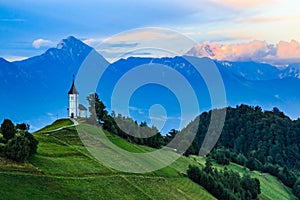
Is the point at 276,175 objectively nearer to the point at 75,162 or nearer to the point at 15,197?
the point at 75,162

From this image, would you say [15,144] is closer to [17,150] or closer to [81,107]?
[17,150]

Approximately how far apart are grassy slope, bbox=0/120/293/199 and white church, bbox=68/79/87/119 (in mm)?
18066

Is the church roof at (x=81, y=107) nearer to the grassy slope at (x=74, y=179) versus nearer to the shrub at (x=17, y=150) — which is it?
the grassy slope at (x=74, y=179)

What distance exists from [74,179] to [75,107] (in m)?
50.4

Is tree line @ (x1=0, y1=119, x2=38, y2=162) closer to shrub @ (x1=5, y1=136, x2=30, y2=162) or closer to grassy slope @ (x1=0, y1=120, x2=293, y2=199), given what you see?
shrub @ (x1=5, y1=136, x2=30, y2=162)

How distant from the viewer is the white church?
353 feet

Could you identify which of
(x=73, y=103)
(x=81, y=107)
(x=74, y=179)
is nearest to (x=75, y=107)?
(x=73, y=103)

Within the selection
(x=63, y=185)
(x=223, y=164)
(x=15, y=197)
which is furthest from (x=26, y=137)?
(x=223, y=164)

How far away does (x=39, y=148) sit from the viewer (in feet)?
231

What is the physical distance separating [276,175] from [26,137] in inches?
4378

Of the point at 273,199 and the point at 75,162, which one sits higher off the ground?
the point at 75,162

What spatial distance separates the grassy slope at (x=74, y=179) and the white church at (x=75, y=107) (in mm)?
18066

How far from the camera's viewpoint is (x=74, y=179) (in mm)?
58906

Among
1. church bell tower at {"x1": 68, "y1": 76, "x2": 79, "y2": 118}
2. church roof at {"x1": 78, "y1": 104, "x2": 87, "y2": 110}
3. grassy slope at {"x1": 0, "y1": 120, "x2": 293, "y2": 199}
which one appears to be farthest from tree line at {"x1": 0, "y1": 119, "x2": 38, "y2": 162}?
church roof at {"x1": 78, "y1": 104, "x2": 87, "y2": 110}
